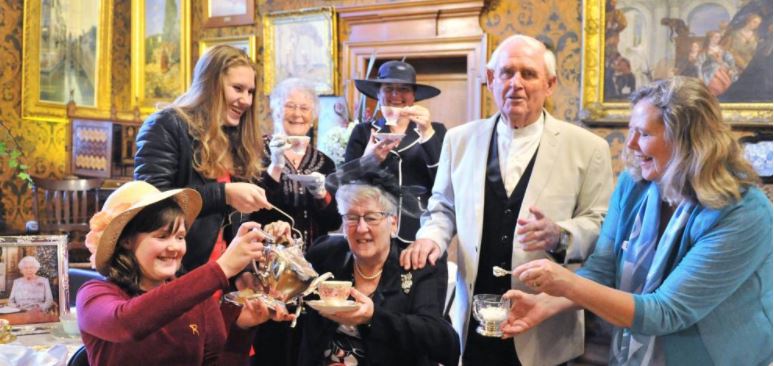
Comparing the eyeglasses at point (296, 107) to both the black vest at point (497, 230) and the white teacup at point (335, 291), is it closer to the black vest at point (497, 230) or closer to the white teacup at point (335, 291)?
the black vest at point (497, 230)

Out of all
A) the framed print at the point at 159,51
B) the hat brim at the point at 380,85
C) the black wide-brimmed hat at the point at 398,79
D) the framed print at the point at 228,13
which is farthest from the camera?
the framed print at the point at 159,51

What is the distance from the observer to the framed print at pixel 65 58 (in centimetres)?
584

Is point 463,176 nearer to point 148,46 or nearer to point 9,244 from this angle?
point 9,244

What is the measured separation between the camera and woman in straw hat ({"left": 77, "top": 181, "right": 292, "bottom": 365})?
1.62m

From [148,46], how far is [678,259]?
20.4 ft

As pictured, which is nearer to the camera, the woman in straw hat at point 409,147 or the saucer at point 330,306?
the saucer at point 330,306

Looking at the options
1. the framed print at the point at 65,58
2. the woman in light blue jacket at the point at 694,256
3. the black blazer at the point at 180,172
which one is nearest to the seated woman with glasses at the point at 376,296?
the black blazer at the point at 180,172

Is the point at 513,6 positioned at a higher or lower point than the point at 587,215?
higher

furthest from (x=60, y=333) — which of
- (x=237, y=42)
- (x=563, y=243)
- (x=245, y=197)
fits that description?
(x=237, y=42)

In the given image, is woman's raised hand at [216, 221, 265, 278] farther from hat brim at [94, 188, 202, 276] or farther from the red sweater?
hat brim at [94, 188, 202, 276]

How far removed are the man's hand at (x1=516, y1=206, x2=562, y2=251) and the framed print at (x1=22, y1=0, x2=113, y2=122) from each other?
17.1ft

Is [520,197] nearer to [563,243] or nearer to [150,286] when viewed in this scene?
[563,243]

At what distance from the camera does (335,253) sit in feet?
7.78

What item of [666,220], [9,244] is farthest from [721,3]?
[9,244]
